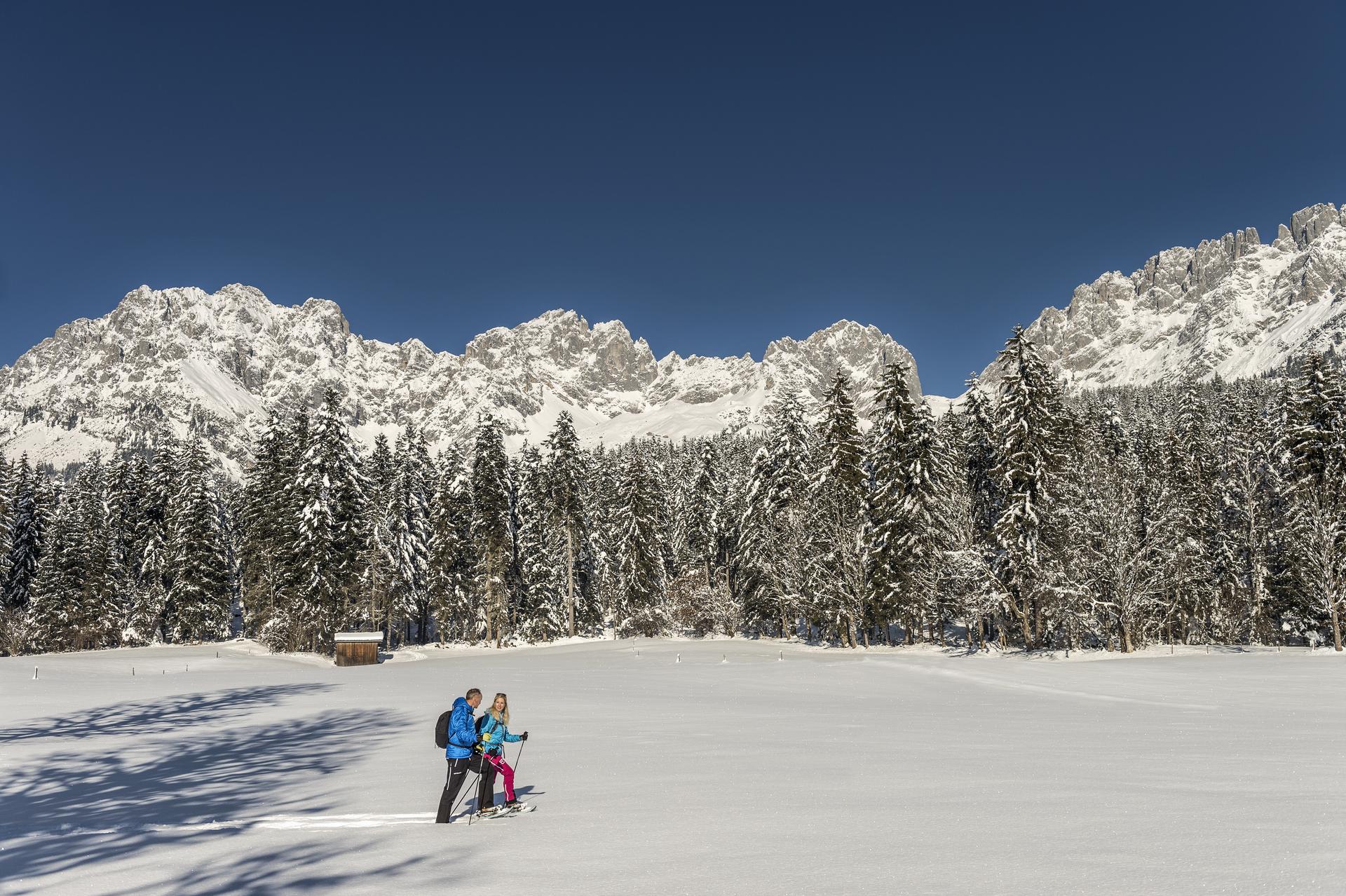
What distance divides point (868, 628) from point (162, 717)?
3893cm

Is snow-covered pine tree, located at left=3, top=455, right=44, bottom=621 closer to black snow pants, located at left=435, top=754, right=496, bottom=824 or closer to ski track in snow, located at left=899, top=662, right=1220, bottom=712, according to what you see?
ski track in snow, located at left=899, top=662, right=1220, bottom=712

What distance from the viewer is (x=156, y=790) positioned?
471 inches

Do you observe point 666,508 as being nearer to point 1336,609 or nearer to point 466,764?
point 1336,609

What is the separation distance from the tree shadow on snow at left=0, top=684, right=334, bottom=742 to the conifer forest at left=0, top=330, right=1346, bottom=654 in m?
20.8

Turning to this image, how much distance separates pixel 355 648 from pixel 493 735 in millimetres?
38241

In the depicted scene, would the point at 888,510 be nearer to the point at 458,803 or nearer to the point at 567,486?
the point at 567,486

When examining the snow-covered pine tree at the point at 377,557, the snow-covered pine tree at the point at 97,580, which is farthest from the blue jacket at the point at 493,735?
the snow-covered pine tree at the point at 97,580

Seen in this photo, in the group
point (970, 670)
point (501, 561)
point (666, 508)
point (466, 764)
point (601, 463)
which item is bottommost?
point (970, 670)

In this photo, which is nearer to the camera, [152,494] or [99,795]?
[99,795]

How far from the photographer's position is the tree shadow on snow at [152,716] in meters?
17.7

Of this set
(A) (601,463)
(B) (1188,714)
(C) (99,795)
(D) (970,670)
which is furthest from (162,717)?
(A) (601,463)

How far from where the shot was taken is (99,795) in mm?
11633

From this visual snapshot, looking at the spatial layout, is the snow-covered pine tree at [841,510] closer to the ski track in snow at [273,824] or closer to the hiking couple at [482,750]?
the hiking couple at [482,750]

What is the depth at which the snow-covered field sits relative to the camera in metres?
7.12
